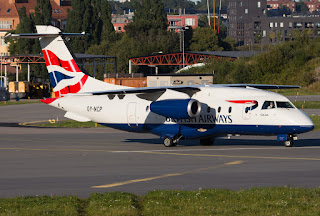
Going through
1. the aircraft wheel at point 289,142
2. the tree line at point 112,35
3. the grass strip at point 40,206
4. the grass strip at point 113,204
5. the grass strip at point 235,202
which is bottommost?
the aircraft wheel at point 289,142

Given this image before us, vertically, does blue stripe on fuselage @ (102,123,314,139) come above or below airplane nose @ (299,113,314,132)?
below

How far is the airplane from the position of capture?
30.8 metres

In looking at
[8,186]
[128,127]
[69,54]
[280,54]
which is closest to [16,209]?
[8,186]

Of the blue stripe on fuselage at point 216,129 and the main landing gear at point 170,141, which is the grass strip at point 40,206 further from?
the main landing gear at point 170,141

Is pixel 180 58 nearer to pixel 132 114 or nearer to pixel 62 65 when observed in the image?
pixel 62 65

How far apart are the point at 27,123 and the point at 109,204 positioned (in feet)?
118

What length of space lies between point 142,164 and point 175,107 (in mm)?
6115

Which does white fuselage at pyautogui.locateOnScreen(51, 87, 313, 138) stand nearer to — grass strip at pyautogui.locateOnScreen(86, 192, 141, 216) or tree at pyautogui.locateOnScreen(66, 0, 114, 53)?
grass strip at pyautogui.locateOnScreen(86, 192, 141, 216)

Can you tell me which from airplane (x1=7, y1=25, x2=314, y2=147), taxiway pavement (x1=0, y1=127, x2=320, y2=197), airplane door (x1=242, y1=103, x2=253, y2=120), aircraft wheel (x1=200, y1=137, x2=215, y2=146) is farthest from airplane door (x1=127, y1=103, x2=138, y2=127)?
airplane door (x1=242, y1=103, x2=253, y2=120)

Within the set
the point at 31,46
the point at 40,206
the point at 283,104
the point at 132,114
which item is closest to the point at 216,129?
the point at 283,104

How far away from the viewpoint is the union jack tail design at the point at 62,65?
35.4 metres

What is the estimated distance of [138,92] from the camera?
31.5 m

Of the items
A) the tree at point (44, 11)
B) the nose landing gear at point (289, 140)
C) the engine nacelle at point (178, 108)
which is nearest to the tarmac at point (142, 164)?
the nose landing gear at point (289, 140)

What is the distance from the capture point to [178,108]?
31.4m
